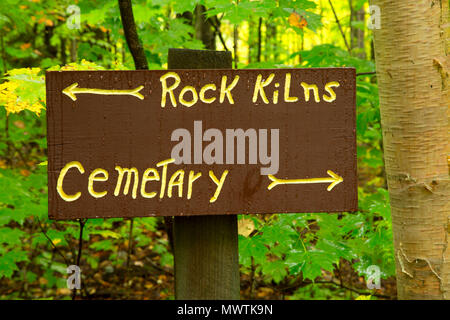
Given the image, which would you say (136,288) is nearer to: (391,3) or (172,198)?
(172,198)

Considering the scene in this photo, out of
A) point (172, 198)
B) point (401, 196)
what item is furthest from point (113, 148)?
point (401, 196)

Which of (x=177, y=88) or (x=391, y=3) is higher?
(x=391, y=3)

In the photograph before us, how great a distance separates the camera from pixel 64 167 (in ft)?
4.86

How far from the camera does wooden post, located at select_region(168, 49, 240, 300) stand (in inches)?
64.2

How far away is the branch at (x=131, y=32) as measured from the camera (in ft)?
7.66

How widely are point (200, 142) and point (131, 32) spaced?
124 cm

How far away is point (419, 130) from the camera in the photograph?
1493 millimetres

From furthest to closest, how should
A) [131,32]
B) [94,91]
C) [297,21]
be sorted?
[297,21] → [131,32] → [94,91]

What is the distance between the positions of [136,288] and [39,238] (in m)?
2.07

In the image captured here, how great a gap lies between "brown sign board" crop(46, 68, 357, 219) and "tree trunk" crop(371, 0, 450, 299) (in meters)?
0.18
